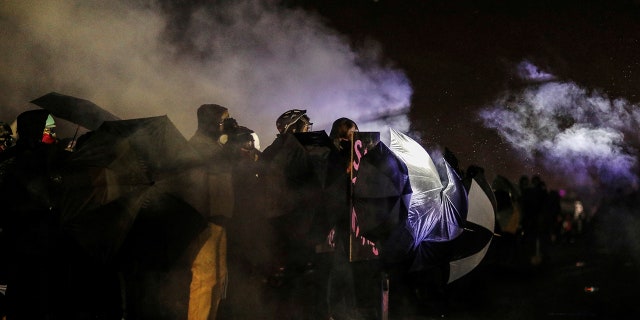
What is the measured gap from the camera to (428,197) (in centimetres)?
497

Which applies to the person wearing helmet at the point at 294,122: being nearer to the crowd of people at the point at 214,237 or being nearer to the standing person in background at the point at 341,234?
the crowd of people at the point at 214,237

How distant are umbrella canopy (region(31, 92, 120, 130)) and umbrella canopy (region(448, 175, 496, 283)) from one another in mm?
3272

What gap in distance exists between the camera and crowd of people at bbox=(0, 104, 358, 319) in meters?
4.15

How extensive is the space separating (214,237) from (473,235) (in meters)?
2.48

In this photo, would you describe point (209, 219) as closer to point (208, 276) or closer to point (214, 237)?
point (214, 237)

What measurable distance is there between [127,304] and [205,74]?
112 inches

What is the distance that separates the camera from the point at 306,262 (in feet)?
17.1

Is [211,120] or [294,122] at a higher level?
[294,122]

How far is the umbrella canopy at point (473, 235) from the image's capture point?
5633mm

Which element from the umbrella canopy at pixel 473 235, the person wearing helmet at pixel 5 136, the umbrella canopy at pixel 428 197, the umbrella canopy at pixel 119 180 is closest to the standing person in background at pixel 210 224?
the umbrella canopy at pixel 119 180

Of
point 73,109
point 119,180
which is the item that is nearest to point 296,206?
point 119,180

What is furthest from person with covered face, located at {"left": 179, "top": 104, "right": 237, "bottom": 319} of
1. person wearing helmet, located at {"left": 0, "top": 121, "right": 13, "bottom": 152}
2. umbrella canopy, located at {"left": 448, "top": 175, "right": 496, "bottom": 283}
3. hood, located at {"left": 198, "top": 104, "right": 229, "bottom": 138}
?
umbrella canopy, located at {"left": 448, "top": 175, "right": 496, "bottom": 283}

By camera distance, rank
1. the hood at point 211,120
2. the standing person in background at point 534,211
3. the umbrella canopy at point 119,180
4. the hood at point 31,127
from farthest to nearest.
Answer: the standing person in background at point 534,211, the hood at point 211,120, the hood at point 31,127, the umbrella canopy at point 119,180

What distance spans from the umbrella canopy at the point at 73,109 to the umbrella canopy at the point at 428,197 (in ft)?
7.59
